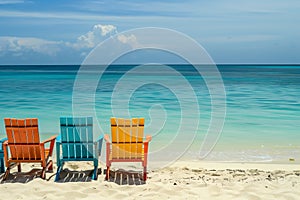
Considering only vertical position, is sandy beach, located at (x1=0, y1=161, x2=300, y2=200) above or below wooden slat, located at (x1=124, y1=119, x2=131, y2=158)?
below

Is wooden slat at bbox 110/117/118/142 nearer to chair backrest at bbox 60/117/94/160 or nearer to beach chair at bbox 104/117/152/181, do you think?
beach chair at bbox 104/117/152/181

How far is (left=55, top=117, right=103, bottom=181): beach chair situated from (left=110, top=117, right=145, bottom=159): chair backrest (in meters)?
0.28

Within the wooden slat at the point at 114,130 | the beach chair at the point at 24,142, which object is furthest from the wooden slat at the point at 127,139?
the beach chair at the point at 24,142

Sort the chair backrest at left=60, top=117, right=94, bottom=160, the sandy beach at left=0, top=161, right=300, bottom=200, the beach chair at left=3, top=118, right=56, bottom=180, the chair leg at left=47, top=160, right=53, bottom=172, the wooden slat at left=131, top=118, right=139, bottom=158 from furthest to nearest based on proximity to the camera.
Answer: the chair leg at left=47, top=160, right=53, bottom=172 < the wooden slat at left=131, top=118, right=139, bottom=158 < the chair backrest at left=60, top=117, right=94, bottom=160 < the beach chair at left=3, top=118, right=56, bottom=180 < the sandy beach at left=0, top=161, right=300, bottom=200

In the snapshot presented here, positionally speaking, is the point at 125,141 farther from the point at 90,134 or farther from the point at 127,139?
the point at 90,134

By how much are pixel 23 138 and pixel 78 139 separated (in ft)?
2.57

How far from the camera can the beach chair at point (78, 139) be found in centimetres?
585

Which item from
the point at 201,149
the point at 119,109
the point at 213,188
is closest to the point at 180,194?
Answer: the point at 213,188

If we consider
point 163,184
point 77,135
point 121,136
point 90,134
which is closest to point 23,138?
point 77,135

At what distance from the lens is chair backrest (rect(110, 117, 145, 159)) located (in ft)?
19.5

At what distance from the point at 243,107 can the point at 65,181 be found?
12.6m

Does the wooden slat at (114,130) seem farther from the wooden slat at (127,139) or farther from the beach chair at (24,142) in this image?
the beach chair at (24,142)

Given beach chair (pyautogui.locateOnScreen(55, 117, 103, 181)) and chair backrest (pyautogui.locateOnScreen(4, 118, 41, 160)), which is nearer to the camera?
chair backrest (pyautogui.locateOnScreen(4, 118, 41, 160))

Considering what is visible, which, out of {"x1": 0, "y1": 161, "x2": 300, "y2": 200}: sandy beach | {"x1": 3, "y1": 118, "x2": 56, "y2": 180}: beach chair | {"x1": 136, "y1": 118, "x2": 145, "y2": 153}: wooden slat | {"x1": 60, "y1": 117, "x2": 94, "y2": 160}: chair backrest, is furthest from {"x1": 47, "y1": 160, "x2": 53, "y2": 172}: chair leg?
{"x1": 136, "y1": 118, "x2": 145, "y2": 153}: wooden slat
